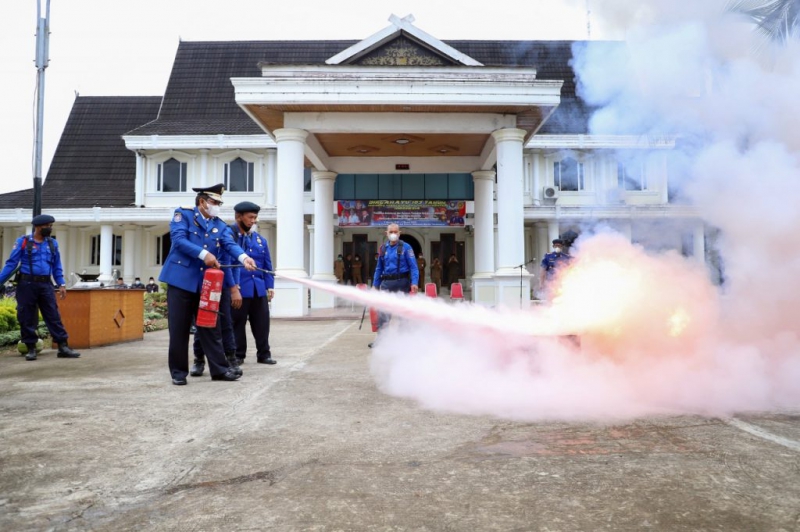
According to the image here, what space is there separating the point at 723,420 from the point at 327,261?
52.4 ft

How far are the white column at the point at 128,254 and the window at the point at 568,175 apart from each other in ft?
71.0

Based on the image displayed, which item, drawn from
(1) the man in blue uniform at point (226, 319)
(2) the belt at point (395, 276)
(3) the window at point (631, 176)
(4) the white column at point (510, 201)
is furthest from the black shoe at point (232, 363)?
(3) the window at point (631, 176)

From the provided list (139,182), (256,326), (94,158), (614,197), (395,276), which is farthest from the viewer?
(94,158)

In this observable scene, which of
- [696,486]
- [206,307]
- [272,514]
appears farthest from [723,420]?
[206,307]

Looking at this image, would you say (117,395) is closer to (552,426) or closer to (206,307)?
(206,307)

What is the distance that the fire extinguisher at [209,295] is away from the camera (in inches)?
203

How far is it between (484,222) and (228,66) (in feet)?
66.0

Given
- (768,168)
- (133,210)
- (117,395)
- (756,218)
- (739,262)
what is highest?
(133,210)

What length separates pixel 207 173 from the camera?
89.9ft

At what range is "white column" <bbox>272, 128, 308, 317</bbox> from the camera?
578 inches

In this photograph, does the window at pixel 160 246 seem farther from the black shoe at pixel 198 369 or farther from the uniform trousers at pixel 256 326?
the black shoe at pixel 198 369

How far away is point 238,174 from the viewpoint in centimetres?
2750

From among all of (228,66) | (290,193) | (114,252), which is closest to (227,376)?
(290,193)

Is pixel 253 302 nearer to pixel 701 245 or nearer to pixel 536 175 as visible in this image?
pixel 701 245
